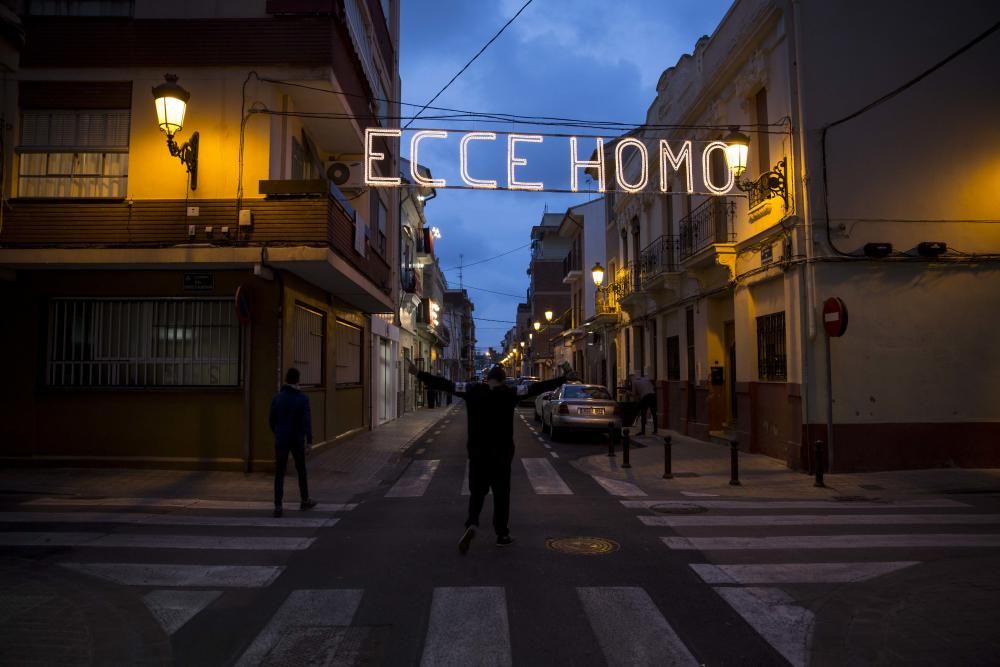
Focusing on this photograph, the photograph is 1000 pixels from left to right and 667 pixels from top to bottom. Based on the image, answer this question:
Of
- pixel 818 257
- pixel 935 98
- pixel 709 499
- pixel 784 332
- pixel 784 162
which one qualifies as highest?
pixel 935 98

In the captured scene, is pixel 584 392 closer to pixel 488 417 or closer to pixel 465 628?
pixel 488 417

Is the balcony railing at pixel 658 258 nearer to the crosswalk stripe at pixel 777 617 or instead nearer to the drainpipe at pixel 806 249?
the drainpipe at pixel 806 249

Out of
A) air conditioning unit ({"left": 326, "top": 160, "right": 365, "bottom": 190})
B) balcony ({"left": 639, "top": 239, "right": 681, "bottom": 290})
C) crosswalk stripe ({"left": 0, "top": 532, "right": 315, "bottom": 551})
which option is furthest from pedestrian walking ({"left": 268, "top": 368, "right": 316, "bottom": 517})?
balcony ({"left": 639, "top": 239, "right": 681, "bottom": 290})

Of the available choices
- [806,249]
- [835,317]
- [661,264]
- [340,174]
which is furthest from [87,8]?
[661,264]

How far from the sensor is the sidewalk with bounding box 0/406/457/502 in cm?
1001

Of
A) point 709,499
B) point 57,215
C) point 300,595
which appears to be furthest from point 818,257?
point 57,215

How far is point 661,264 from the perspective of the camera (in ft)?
67.7

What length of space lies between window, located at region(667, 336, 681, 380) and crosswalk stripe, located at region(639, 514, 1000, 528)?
11791mm

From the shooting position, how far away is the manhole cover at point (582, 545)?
670 centimetres

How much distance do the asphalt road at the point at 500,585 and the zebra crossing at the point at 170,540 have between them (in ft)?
0.12

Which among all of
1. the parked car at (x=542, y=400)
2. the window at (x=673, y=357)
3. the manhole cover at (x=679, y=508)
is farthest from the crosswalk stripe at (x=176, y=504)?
the window at (x=673, y=357)

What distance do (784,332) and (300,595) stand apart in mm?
10579

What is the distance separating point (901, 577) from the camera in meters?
5.92

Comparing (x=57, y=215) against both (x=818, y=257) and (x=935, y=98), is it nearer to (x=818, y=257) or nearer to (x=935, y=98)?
(x=818, y=257)
